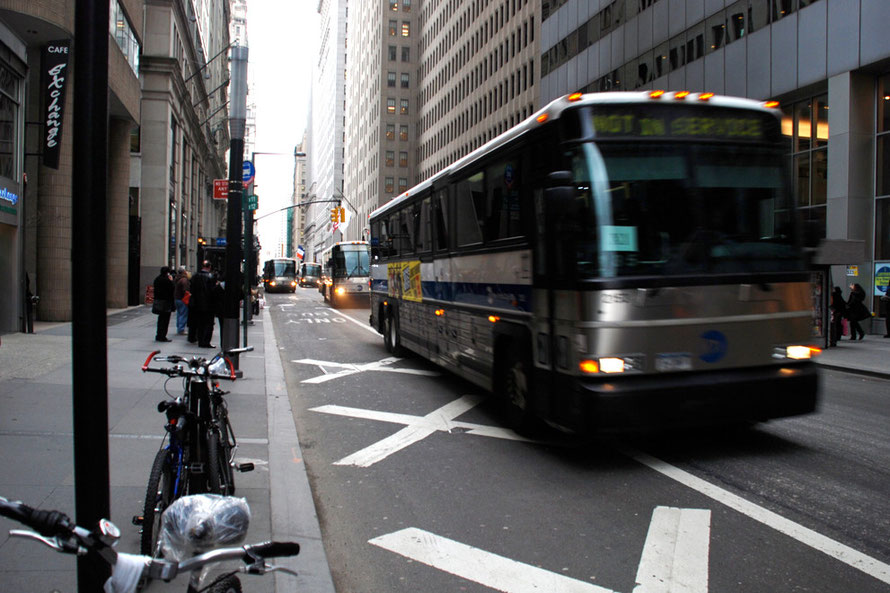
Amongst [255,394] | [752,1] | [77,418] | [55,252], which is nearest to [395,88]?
[752,1]

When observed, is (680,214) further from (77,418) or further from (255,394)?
(255,394)

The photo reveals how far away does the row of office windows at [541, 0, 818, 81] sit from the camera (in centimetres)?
2688

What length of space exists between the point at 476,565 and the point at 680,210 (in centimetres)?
372

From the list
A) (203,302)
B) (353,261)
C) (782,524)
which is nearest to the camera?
(782,524)

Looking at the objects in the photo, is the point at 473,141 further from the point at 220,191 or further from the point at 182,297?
the point at 182,297

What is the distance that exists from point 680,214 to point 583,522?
2926 millimetres

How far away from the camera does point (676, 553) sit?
4.60 m

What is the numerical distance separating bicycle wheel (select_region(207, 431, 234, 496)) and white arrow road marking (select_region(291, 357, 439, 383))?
24.6 feet

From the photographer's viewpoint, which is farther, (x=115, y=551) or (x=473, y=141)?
(x=473, y=141)

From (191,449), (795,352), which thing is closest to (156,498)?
(191,449)

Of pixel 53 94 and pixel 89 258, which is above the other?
pixel 53 94

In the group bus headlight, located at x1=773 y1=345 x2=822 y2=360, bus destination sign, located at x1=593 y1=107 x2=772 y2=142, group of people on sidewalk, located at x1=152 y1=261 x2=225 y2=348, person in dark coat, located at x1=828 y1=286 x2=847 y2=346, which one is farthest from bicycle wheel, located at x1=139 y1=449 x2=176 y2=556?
person in dark coat, located at x1=828 y1=286 x2=847 y2=346

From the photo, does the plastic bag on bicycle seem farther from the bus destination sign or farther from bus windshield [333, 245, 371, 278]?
bus windshield [333, 245, 371, 278]

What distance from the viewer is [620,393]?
616 centimetres
